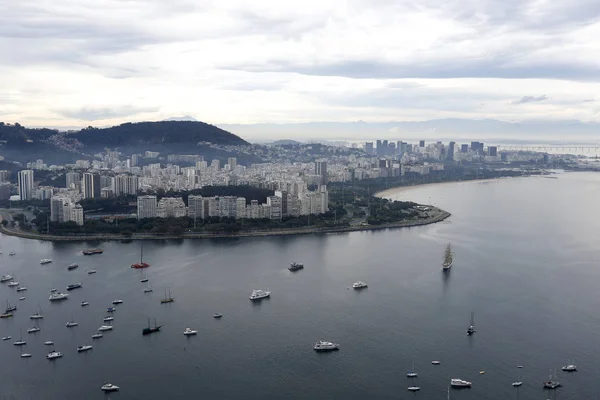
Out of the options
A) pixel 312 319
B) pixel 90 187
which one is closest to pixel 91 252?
pixel 312 319

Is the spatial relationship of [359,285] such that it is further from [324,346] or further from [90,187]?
[90,187]

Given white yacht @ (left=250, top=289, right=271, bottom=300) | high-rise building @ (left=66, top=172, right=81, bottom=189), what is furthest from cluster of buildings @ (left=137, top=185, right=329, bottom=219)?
white yacht @ (left=250, top=289, right=271, bottom=300)

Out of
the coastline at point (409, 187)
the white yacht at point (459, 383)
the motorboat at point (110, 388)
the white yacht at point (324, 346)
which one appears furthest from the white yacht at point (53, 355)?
the coastline at point (409, 187)

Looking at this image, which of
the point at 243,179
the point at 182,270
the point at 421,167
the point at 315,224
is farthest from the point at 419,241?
the point at 421,167

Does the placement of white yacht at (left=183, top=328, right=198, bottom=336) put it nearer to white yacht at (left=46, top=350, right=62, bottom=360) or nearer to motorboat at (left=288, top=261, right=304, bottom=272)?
white yacht at (left=46, top=350, right=62, bottom=360)

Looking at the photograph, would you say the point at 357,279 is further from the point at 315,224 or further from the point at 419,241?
the point at 315,224

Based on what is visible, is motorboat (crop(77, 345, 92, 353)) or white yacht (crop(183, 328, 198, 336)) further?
white yacht (crop(183, 328, 198, 336))

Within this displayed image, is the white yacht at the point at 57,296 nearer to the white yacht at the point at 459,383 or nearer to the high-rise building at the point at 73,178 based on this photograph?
the white yacht at the point at 459,383
